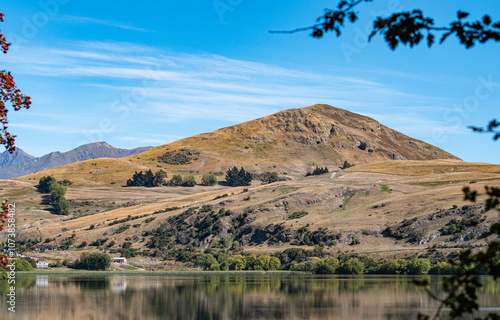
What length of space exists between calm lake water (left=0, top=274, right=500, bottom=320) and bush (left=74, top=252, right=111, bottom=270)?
141ft

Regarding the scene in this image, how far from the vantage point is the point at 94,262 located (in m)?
130

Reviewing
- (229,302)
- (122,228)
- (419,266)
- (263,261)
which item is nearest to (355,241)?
(263,261)

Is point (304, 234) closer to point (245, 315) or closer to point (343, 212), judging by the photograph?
point (343, 212)

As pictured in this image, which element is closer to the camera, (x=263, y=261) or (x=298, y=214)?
(x=263, y=261)

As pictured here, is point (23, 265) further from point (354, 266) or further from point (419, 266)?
point (419, 266)

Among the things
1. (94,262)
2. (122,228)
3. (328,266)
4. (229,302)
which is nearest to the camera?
(229,302)

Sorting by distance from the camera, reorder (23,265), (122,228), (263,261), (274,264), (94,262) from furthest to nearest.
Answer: (122,228) < (94,262) < (263,261) < (274,264) < (23,265)

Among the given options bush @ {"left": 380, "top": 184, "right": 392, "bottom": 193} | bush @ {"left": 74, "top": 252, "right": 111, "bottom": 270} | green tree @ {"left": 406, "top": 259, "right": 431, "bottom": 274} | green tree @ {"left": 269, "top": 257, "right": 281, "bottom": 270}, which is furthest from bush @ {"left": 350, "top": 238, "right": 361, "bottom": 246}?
bush @ {"left": 74, "top": 252, "right": 111, "bottom": 270}

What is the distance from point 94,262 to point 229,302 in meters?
73.5

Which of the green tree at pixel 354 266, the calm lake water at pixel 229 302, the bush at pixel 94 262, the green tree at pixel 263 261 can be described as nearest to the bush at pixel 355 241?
the green tree at pixel 354 266

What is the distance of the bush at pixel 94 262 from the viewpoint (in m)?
129

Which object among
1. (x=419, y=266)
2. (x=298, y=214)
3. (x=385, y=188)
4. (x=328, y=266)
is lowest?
(x=328, y=266)

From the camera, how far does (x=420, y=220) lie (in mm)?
128000

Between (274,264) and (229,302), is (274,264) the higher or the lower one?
the lower one
